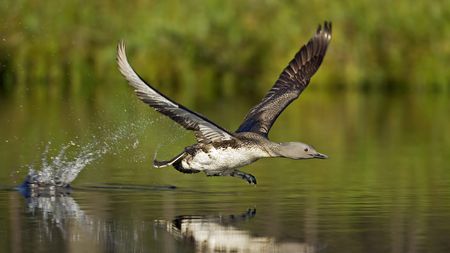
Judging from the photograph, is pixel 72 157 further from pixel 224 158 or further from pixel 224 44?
pixel 224 44

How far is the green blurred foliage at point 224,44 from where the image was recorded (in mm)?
36188

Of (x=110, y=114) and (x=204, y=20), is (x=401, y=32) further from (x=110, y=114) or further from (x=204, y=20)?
(x=110, y=114)

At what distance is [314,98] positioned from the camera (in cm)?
3369

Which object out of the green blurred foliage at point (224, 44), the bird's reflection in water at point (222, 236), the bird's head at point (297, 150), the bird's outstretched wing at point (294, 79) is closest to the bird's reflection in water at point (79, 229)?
the bird's reflection in water at point (222, 236)

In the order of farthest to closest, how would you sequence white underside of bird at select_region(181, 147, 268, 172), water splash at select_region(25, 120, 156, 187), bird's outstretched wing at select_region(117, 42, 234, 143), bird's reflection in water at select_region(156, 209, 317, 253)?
water splash at select_region(25, 120, 156, 187)
white underside of bird at select_region(181, 147, 268, 172)
bird's outstretched wing at select_region(117, 42, 234, 143)
bird's reflection in water at select_region(156, 209, 317, 253)

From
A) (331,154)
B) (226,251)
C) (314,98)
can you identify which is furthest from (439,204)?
(314,98)

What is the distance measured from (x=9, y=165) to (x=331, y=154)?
4.75 m

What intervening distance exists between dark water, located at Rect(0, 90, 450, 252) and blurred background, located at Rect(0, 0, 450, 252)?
0.03 meters

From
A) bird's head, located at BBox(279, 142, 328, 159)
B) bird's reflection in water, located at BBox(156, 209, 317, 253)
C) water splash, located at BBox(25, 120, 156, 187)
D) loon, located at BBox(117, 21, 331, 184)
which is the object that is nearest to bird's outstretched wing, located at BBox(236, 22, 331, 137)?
loon, located at BBox(117, 21, 331, 184)

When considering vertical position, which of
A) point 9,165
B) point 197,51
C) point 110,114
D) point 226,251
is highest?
point 197,51

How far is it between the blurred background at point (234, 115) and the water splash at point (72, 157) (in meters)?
0.08

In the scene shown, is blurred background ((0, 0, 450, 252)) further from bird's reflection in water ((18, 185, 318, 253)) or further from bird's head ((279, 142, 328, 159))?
bird's head ((279, 142, 328, 159))

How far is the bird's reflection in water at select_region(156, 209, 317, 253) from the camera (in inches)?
423

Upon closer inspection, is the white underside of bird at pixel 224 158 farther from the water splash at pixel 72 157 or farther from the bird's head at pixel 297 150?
the water splash at pixel 72 157
